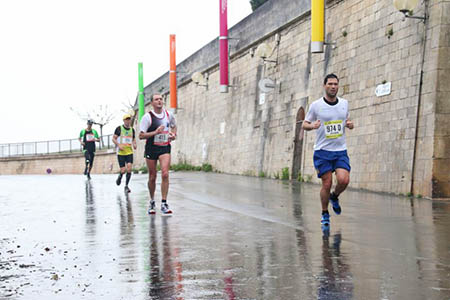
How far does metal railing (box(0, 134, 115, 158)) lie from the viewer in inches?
2304

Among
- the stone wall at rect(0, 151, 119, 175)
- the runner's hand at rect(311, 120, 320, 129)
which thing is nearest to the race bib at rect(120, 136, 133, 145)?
the runner's hand at rect(311, 120, 320, 129)

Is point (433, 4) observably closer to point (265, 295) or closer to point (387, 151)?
point (387, 151)

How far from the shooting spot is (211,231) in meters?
8.08

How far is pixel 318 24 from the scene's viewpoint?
17.6 meters

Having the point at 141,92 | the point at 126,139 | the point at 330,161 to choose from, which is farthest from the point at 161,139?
the point at 141,92

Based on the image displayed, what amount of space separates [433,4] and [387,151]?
3088 millimetres

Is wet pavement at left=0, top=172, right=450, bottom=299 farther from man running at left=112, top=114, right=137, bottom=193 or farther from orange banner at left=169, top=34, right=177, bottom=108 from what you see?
orange banner at left=169, top=34, right=177, bottom=108

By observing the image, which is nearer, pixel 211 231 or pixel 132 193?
pixel 211 231

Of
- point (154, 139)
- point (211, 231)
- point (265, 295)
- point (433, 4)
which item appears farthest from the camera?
point (433, 4)

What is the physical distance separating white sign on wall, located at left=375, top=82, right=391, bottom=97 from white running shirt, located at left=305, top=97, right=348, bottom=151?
6.82 m

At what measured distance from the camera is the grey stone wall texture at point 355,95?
43.1 feet

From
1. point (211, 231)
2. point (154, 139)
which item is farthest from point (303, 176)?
point (211, 231)

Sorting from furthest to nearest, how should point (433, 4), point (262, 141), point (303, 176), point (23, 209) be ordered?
1. point (262, 141)
2. point (303, 176)
3. point (433, 4)
4. point (23, 209)

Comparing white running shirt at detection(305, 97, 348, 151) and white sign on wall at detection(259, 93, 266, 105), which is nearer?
white running shirt at detection(305, 97, 348, 151)
